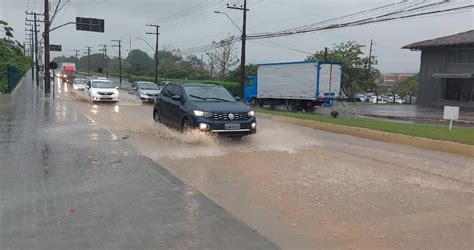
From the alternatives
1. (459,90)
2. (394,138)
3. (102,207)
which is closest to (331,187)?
(102,207)

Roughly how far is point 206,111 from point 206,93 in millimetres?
1469

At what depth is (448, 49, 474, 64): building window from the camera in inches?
1395

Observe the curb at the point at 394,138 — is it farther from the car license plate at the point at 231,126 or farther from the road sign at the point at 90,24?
the road sign at the point at 90,24

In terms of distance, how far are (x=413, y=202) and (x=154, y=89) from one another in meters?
27.5

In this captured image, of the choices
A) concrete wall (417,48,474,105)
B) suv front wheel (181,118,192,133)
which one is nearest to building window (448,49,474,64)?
concrete wall (417,48,474,105)

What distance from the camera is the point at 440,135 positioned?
12414mm

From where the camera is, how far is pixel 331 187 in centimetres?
708

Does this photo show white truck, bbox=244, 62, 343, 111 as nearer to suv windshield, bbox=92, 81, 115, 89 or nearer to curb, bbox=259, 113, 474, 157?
suv windshield, bbox=92, 81, 115, 89

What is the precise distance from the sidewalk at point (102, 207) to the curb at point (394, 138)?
706 centimetres

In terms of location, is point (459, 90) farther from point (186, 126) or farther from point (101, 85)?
point (186, 126)

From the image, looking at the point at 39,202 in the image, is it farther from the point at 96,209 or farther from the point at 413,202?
the point at 413,202

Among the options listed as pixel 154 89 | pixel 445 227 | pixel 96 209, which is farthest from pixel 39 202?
pixel 154 89

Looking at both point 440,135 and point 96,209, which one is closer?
point 96,209

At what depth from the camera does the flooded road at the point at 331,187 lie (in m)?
5.04
